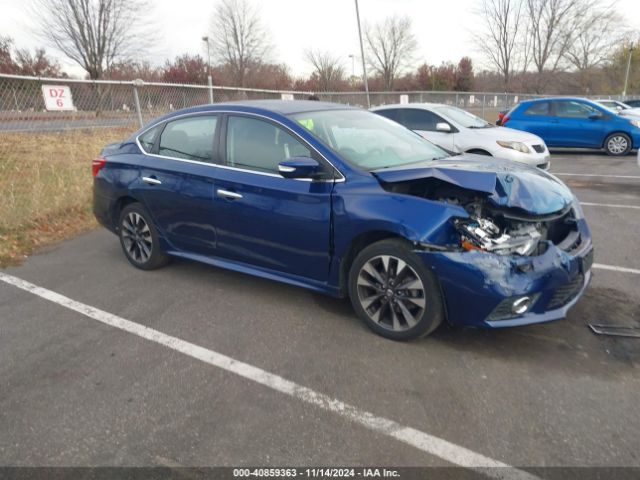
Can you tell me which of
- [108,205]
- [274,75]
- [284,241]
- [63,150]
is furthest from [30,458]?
[274,75]

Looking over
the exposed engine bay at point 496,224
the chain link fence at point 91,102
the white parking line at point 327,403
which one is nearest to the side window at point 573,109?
the chain link fence at point 91,102

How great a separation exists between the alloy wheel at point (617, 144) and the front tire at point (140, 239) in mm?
12005

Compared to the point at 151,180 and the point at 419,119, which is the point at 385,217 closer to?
the point at 151,180

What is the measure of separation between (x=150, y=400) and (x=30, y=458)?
63 centimetres

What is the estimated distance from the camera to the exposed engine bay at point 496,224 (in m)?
2.95

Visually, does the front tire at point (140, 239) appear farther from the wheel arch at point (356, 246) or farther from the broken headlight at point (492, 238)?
the broken headlight at point (492, 238)

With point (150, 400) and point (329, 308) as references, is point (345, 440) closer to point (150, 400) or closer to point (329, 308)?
point (150, 400)

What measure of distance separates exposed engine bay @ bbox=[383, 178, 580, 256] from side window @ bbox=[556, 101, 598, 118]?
1059 cm

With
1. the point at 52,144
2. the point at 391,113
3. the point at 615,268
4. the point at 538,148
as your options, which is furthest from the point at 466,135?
the point at 52,144

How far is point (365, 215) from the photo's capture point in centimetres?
321

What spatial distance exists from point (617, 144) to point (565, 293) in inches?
443

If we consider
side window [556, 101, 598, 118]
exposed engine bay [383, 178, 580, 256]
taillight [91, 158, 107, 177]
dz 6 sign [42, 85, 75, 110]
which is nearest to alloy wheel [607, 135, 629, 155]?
side window [556, 101, 598, 118]

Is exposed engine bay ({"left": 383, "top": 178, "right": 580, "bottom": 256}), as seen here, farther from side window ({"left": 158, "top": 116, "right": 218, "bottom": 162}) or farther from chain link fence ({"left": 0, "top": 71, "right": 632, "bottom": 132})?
chain link fence ({"left": 0, "top": 71, "right": 632, "bottom": 132})

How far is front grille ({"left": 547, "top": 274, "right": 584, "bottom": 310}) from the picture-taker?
9.84ft
